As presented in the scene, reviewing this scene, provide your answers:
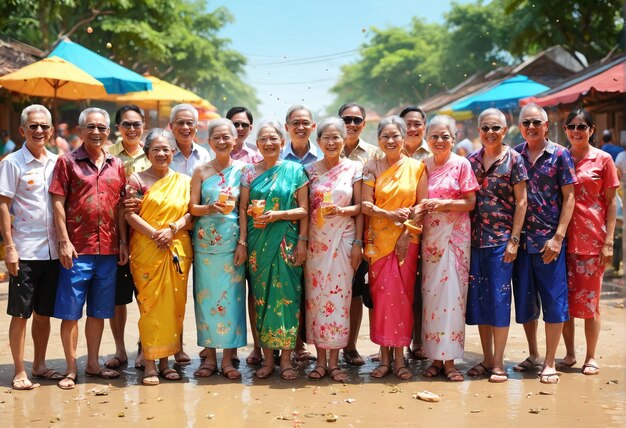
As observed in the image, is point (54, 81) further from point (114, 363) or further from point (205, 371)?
point (205, 371)

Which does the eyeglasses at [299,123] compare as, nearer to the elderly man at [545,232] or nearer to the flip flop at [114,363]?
the elderly man at [545,232]

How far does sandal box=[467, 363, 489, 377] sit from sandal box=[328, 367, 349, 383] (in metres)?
0.92

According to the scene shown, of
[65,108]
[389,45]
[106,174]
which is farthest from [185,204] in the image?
[389,45]

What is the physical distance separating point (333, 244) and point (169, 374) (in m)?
1.52

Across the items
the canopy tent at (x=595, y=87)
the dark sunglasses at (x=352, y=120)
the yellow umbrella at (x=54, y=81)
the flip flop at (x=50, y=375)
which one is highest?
the canopy tent at (x=595, y=87)

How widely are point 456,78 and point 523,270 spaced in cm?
3920

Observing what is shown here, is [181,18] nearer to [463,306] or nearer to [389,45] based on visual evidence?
[389,45]

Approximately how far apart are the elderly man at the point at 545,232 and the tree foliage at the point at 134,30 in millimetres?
13622

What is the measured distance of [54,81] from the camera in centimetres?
1116

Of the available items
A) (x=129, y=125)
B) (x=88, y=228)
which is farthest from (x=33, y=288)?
(x=129, y=125)

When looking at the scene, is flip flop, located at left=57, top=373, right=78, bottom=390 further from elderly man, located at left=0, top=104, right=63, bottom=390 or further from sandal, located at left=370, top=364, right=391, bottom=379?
sandal, located at left=370, top=364, right=391, bottom=379

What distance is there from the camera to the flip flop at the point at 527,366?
5742 mm

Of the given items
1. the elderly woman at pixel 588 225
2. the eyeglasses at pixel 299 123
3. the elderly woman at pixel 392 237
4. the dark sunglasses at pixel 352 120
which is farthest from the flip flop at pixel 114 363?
the elderly woman at pixel 588 225

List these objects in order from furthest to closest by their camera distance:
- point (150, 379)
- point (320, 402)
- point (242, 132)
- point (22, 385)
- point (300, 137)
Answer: point (242, 132) → point (300, 137) → point (150, 379) → point (22, 385) → point (320, 402)
